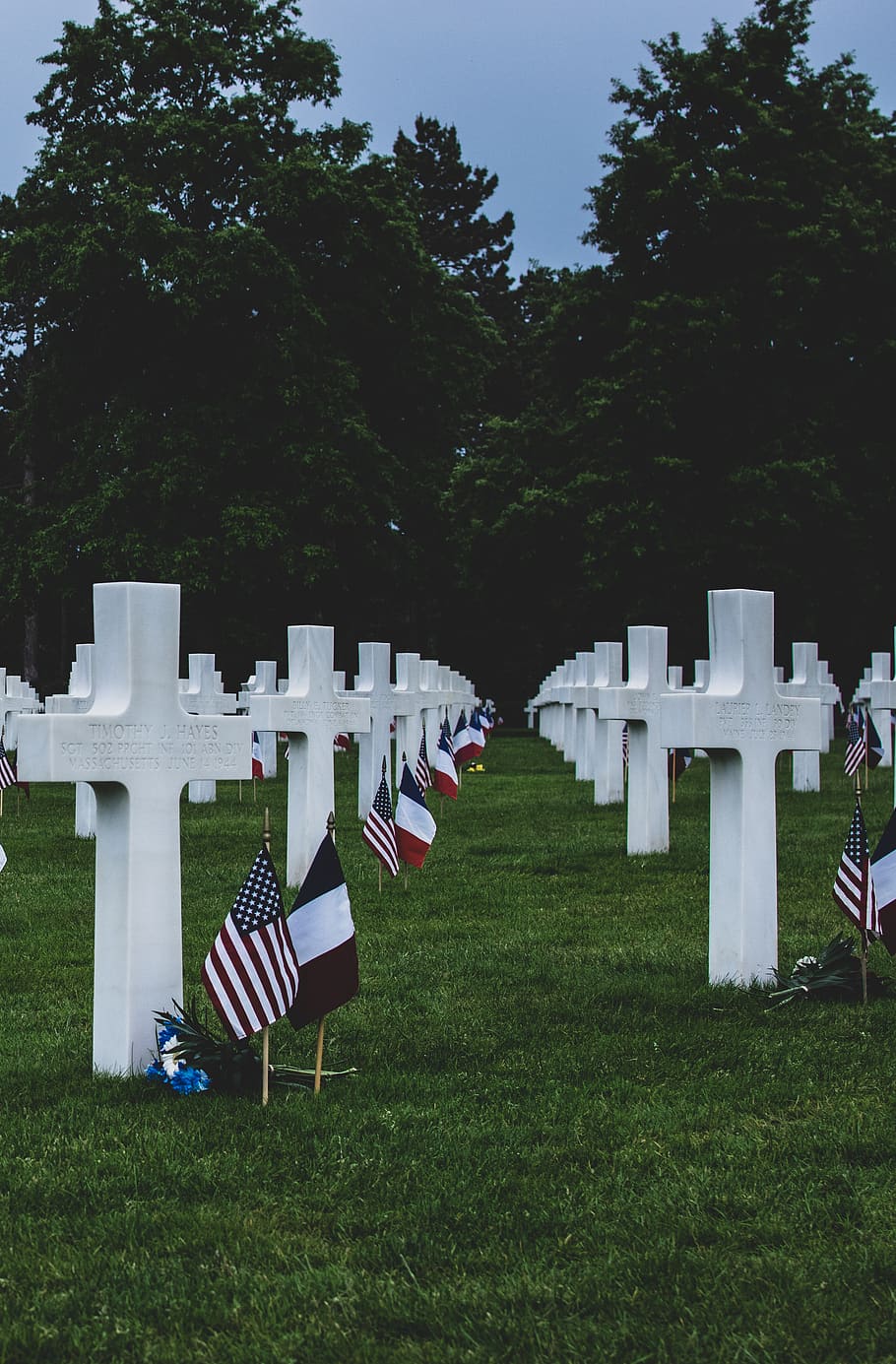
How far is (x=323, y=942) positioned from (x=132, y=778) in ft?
3.81

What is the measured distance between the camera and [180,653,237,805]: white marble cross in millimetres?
19047

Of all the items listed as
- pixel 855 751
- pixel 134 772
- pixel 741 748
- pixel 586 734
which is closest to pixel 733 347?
pixel 586 734

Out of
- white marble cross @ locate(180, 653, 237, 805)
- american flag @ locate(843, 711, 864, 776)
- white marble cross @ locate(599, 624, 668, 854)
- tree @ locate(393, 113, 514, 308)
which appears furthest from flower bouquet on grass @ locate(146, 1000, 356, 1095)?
tree @ locate(393, 113, 514, 308)

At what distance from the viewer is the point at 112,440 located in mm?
33562

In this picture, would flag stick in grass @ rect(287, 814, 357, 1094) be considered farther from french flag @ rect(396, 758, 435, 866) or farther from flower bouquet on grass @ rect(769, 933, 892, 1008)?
french flag @ rect(396, 758, 435, 866)

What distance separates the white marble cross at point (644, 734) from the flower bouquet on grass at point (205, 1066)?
7637 mm

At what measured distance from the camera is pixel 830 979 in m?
7.64

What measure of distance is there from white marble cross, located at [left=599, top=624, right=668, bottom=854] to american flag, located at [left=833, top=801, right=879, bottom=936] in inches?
237

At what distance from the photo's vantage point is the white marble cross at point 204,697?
1905 centimetres

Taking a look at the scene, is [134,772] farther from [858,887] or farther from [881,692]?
[881,692]

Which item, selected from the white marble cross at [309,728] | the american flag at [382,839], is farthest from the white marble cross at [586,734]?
the american flag at [382,839]

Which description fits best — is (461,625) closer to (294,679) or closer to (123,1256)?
(294,679)

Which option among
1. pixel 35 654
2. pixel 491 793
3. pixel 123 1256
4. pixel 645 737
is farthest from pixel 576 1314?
pixel 35 654

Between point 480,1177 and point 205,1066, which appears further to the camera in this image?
point 205,1066
